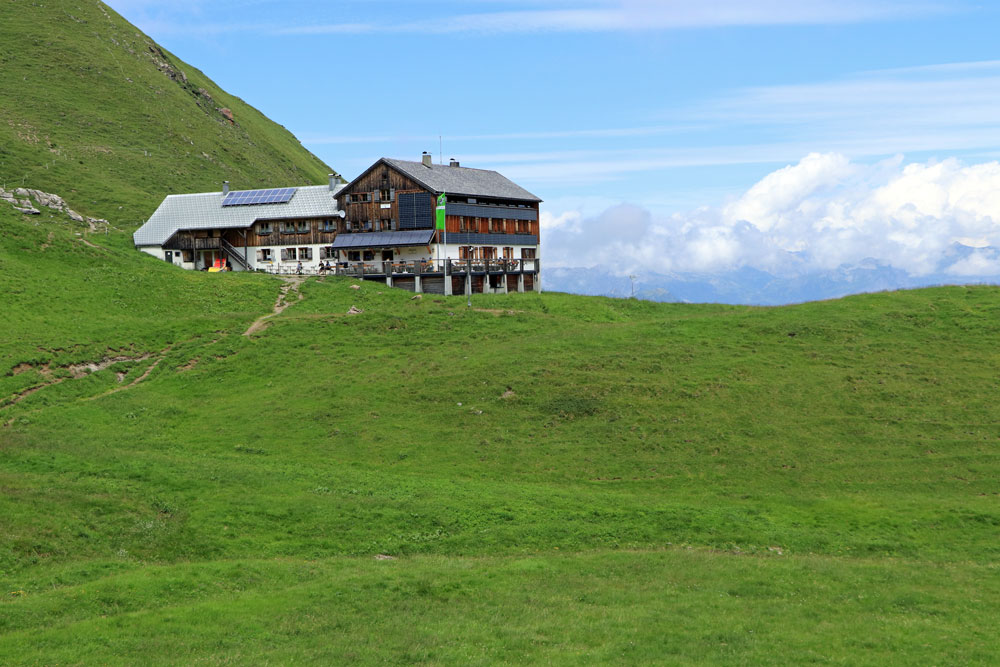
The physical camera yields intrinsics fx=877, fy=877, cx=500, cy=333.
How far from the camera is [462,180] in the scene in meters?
105

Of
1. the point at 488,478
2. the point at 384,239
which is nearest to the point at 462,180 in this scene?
the point at 384,239

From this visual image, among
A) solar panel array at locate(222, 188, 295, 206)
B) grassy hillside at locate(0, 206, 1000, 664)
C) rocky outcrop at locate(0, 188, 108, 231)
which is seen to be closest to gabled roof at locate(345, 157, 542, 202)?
solar panel array at locate(222, 188, 295, 206)

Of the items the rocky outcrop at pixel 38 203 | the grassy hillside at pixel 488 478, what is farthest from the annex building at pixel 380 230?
the grassy hillside at pixel 488 478

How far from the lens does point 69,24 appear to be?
19325 cm

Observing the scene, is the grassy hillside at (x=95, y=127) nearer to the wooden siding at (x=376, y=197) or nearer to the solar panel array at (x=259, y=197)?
the solar panel array at (x=259, y=197)

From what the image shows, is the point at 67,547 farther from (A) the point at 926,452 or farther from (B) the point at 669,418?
(A) the point at 926,452

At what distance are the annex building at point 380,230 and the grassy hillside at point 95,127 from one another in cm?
2511

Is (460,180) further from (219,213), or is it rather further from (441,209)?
(219,213)

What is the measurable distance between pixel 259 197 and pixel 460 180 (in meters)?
26.4

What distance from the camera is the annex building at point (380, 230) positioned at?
97750 millimetres

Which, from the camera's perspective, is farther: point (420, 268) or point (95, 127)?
point (95, 127)

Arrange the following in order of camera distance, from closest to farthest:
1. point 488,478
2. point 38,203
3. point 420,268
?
point 488,478 → point 420,268 → point 38,203

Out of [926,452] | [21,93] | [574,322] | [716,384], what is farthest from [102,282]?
[21,93]

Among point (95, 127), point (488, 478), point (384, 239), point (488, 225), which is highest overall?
point (95, 127)
